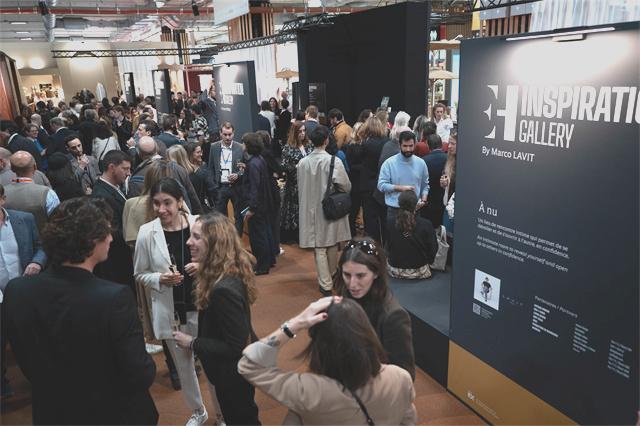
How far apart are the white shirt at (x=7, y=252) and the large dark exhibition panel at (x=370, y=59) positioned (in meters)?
6.02

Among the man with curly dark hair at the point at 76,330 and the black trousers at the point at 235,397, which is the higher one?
the man with curly dark hair at the point at 76,330

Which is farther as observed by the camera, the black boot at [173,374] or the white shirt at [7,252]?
the black boot at [173,374]

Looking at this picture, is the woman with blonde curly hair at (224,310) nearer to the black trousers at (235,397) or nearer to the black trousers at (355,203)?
the black trousers at (235,397)

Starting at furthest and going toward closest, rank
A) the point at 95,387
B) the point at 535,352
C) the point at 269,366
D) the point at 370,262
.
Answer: the point at 535,352 < the point at 370,262 < the point at 95,387 < the point at 269,366

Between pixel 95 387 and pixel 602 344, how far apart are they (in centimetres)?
210

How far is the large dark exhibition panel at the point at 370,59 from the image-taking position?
293 inches

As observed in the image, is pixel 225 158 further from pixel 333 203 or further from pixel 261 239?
pixel 333 203

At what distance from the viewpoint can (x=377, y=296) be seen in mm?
2020

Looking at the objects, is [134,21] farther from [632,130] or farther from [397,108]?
[632,130]

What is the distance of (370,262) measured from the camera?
2.03 meters

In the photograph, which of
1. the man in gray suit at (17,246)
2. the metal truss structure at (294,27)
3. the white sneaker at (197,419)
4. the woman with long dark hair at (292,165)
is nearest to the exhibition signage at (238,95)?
the metal truss structure at (294,27)

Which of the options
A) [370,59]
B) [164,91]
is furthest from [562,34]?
[164,91]

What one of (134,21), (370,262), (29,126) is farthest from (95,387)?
(134,21)

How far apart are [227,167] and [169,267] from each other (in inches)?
125
